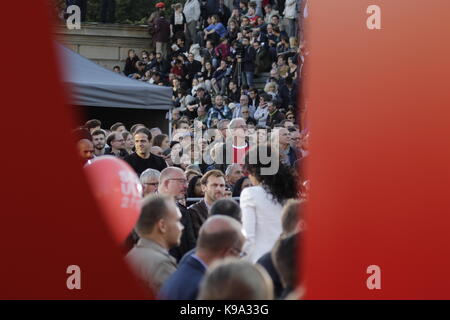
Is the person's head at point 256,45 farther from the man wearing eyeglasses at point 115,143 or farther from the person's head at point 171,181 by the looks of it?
the person's head at point 171,181

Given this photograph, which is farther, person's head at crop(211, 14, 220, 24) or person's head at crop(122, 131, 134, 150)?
person's head at crop(211, 14, 220, 24)

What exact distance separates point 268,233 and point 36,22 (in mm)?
2893

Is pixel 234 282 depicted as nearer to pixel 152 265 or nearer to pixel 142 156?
pixel 152 265

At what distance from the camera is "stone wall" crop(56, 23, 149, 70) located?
1622cm

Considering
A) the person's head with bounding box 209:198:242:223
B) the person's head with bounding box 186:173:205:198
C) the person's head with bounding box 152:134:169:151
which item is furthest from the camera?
the person's head with bounding box 152:134:169:151

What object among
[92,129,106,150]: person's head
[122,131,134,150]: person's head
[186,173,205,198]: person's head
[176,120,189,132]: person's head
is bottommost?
[186,173,205,198]: person's head

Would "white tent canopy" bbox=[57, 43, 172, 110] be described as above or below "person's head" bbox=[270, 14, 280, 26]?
below

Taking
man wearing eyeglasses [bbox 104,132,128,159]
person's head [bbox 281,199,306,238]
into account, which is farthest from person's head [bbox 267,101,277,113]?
person's head [bbox 281,199,306,238]

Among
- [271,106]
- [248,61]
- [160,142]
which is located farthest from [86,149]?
[248,61]

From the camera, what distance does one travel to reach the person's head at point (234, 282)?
3354 mm

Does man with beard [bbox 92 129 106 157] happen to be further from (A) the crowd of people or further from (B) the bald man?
(B) the bald man

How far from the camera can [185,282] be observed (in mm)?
4172
